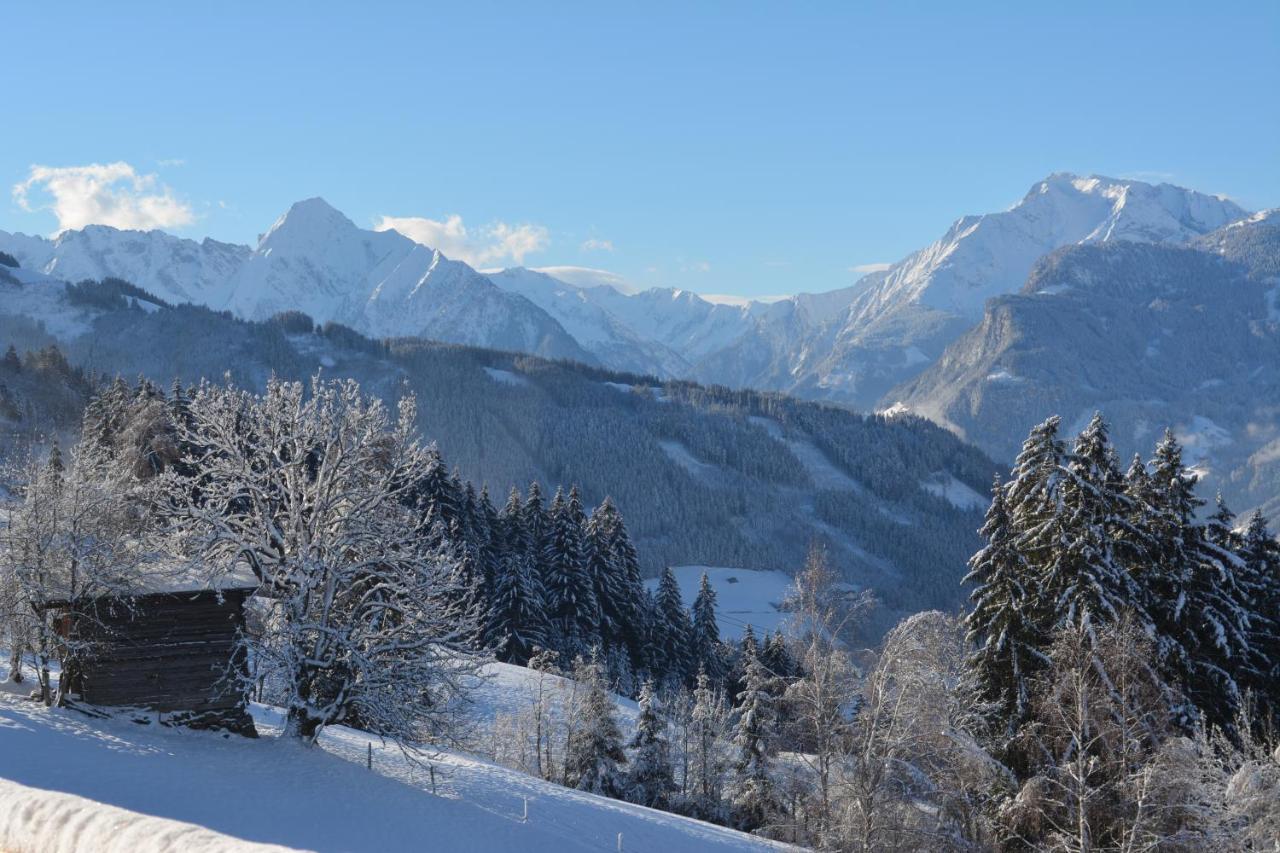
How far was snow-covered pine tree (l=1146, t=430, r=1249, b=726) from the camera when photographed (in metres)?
29.8

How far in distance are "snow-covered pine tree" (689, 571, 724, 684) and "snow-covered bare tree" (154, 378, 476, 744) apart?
46.9 m

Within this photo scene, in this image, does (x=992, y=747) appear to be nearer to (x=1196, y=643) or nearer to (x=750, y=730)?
(x=1196, y=643)

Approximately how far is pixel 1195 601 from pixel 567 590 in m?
42.6

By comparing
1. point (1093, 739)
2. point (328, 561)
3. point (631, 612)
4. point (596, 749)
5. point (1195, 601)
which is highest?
point (1195, 601)

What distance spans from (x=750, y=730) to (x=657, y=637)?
2830 centimetres

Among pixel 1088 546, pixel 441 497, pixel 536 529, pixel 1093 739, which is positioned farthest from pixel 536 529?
pixel 1093 739

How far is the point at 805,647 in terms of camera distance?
28156mm

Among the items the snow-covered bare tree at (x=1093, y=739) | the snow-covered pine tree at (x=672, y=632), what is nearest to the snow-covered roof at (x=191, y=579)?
the snow-covered bare tree at (x=1093, y=739)

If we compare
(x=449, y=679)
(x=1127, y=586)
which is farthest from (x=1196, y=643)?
(x=449, y=679)

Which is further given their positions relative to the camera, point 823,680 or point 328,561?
point 823,680

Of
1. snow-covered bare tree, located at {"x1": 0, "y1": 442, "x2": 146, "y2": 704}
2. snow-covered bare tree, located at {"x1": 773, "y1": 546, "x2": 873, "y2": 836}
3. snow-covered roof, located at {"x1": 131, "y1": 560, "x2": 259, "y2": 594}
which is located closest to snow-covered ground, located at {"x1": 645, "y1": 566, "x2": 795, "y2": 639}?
snow-covered bare tree, located at {"x1": 773, "y1": 546, "x2": 873, "y2": 836}

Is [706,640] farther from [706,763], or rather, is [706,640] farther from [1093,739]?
[1093,739]

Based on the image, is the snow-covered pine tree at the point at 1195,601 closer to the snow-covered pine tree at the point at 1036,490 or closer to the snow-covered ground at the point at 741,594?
the snow-covered pine tree at the point at 1036,490

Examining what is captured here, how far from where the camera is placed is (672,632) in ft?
233
